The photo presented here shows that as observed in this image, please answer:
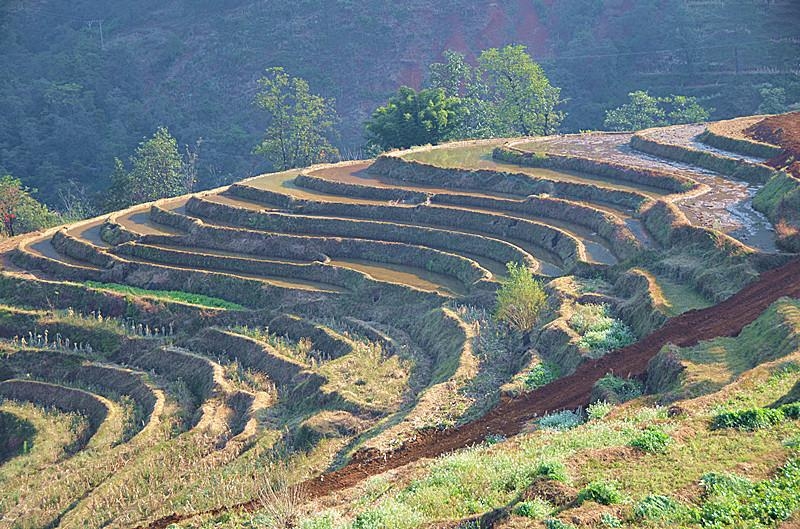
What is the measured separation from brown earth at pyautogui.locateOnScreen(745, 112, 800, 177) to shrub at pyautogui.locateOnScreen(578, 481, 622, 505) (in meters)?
30.3

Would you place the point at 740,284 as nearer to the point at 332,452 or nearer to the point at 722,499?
the point at 332,452

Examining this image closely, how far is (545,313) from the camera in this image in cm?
3497

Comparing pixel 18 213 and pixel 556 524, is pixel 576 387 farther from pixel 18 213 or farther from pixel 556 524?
pixel 18 213

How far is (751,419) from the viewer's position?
691 inches

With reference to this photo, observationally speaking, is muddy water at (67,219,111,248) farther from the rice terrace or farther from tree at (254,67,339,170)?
tree at (254,67,339,170)

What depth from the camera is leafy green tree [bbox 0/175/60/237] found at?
215 ft

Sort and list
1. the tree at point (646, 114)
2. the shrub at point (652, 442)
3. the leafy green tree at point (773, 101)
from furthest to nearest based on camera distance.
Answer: the tree at point (646, 114) < the leafy green tree at point (773, 101) < the shrub at point (652, 442)

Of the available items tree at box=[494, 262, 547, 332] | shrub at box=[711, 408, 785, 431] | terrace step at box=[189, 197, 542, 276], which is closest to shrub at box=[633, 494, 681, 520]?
shrub at box=[711, 408, 785, 431]

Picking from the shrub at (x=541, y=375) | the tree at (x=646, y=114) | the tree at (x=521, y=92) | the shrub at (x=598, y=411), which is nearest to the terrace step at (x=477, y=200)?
the shrub at (x=541, y=375)

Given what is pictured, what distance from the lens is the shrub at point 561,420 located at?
2247 centimetres

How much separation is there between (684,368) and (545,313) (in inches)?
450

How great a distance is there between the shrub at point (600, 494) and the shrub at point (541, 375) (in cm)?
1302

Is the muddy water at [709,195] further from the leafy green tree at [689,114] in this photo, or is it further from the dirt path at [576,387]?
the leafy green tree at [689,114]

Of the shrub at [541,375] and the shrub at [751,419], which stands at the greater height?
the shrub at [751,419]
